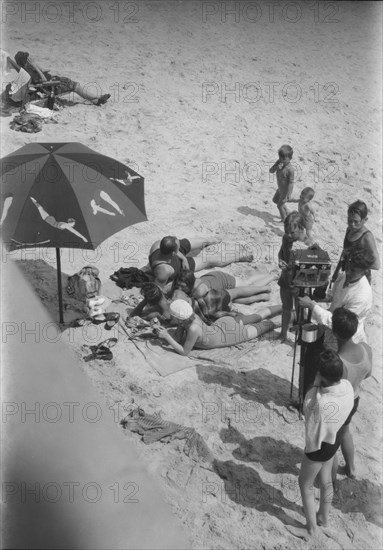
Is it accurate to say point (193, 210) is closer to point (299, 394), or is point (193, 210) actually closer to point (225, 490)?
point (299, 394)

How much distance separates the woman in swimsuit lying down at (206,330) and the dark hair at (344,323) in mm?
1886

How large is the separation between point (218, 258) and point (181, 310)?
6.03 ft

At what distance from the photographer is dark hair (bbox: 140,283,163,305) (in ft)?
22.5

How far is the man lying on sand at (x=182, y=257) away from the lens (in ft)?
23.3

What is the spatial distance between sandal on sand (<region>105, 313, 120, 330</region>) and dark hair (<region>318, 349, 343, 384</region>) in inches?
117

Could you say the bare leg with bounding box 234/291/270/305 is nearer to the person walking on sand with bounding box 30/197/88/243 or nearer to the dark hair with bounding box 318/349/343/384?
the person walking on sand with bounding box 30/197/88/243

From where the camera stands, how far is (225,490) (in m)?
5.24

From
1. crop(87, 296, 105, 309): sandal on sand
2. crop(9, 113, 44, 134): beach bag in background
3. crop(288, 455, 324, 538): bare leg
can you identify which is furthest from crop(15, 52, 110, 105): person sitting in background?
crop(288, 455, 324, 538): bare leg

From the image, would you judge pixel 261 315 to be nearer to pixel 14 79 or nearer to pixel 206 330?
pixel 206 330

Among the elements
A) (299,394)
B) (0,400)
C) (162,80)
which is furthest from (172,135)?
(0,400)

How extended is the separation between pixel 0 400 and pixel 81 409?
906 millimetres

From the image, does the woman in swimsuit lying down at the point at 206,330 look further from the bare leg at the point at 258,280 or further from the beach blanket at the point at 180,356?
the bare leg at the point at 258,280

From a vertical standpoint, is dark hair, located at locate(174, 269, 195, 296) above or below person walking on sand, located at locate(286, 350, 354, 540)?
above

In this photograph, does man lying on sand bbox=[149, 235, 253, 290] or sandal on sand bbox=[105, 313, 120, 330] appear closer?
sandal on sand bbox=[105, 313, 120, 330]
